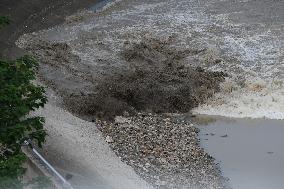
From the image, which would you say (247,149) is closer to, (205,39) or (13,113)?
(205,39)

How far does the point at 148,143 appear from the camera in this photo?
62.6ft

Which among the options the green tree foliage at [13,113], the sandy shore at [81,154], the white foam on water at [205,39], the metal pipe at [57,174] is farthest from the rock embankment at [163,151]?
the green tree foliage at [13,113]

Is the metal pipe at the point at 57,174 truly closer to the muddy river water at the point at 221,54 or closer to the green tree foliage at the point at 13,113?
the green tree foliage at the point at 13,113

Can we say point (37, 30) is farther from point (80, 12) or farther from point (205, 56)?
point (205, 56)

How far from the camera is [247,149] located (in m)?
19.5

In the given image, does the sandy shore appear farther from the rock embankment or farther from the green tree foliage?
the green tree foliage

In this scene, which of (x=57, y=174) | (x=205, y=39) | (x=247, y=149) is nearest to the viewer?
(x=57, y=174)

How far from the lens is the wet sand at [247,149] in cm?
1794

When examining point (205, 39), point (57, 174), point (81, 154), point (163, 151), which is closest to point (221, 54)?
point (205, 39)

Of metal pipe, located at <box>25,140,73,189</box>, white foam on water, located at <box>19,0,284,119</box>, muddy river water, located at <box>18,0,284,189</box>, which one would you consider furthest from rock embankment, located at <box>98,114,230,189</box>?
metal pipe, located at <box>25,140,73,189</box>

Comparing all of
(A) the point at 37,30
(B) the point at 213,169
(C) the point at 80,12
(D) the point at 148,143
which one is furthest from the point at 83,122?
(C) the point at 80,12

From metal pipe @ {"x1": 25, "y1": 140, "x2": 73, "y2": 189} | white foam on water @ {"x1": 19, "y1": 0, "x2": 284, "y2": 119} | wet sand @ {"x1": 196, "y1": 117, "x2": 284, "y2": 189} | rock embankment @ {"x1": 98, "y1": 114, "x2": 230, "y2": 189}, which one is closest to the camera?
metal pipe @ {"x1": 25, "y1": 140, "x2": 73, "y2": 189}

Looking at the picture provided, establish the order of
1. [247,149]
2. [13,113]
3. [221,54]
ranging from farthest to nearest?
[221,54] < [247,149] < [13,113]

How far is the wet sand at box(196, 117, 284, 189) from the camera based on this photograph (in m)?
17.9
